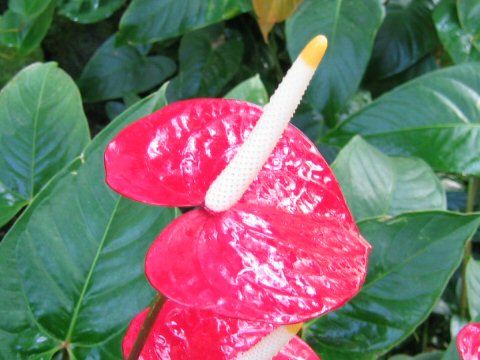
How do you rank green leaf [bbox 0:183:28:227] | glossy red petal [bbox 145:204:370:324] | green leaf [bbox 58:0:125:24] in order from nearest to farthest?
1. glossy red petal [bbox 145:204:370:324]
2. green leaf [bbox 0:183:28:227]
3. green leaf [bbox 58:0:125:24]

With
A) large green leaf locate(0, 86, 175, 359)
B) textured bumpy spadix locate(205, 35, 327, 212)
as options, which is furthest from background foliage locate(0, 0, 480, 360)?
textured bumpy spadix locate(205, 35, 327, 212)

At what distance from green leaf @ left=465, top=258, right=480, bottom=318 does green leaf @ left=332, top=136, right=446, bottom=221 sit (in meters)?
0.08

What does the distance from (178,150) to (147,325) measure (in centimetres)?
11

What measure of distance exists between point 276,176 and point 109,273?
9.7 inches

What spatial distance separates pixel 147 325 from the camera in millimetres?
429

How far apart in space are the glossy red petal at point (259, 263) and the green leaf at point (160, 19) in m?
0.75

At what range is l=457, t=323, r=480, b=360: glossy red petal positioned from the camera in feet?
1.62

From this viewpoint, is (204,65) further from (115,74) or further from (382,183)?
(382,183)

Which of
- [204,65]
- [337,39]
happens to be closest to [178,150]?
[337,39]

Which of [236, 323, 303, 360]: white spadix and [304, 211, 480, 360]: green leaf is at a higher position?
[236, 323, 303, 360]: white spadix

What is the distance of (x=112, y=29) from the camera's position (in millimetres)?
1526

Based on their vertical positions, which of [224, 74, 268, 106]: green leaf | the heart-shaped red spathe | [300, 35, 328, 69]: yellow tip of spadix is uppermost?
[300, 35, 328, 69]: yellow tip of spadix

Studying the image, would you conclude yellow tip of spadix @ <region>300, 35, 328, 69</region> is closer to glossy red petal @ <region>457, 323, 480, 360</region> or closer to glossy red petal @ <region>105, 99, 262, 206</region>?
glossy red petal @ <region>105, 99, 262, 206</region>

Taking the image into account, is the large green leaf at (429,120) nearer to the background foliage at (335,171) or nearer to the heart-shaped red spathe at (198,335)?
the background foliage at (335,171)
